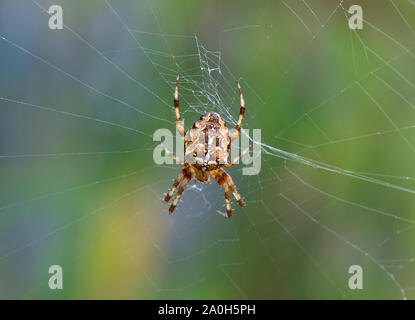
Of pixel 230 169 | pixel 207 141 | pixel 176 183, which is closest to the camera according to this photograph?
pixel 207 141

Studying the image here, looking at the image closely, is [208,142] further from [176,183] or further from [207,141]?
[176,183]

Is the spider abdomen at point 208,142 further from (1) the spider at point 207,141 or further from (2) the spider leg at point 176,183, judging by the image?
(2) the spider leg at point 176,183

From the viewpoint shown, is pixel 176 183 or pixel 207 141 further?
pixel 176 183

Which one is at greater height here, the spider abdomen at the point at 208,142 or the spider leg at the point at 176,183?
the spider abdomen at the point at 208,142

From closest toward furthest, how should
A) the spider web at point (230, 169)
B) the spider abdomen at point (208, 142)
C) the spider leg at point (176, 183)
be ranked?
the spider abdomen at point (208, 142) < the spider leg at point (176, 183) < the spider web at point (230, 169)

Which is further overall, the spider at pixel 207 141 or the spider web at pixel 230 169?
the spider web at pixel 230 169

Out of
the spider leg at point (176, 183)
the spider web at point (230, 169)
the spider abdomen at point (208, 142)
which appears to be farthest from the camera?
the spider web at point (230, 169)

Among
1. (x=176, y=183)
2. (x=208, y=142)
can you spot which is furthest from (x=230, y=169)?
(x=208, y=142)

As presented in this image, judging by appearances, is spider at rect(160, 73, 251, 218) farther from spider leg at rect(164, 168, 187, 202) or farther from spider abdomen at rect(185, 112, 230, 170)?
spider leg at rect(164, 168, 187, 202)

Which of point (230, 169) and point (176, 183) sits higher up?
point (230, 169)

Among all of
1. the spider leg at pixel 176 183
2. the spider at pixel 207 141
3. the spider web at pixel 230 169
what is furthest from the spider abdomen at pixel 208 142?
the spider web at pixel 230 169
